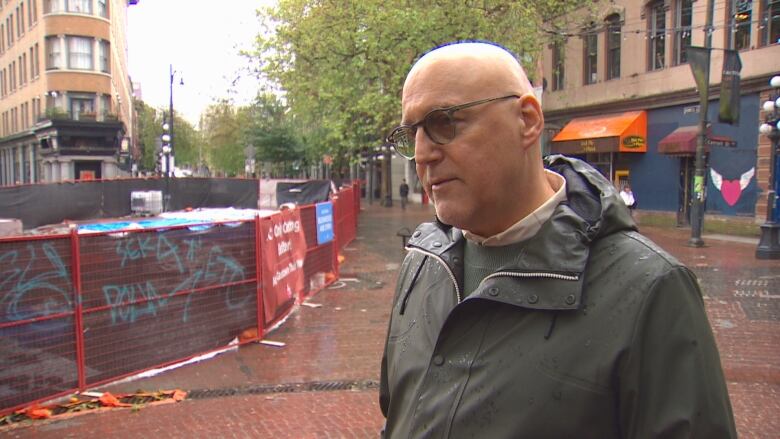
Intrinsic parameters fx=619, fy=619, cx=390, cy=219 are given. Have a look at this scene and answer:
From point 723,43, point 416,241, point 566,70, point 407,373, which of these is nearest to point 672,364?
point 407,373

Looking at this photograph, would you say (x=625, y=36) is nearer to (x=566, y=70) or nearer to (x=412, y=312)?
(x=566, y=70)

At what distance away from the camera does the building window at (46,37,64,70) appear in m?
41.2

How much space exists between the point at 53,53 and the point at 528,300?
47323 millimetres

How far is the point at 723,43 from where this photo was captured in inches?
827

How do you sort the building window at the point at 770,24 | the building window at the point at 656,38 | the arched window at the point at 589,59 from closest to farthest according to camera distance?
the building window at the point at 770,24
the building window at the point at 656,38
the arched window at the point at 589,59

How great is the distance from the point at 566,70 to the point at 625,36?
4333 millimetres

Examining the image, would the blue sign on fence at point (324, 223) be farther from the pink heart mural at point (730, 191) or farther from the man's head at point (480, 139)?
the pink heart mural at point (730, 191)

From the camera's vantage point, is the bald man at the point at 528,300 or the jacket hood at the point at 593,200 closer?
the bald man at the point at 528,300

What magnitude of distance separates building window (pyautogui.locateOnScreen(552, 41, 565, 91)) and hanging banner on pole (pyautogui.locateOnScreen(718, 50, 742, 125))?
13.7m

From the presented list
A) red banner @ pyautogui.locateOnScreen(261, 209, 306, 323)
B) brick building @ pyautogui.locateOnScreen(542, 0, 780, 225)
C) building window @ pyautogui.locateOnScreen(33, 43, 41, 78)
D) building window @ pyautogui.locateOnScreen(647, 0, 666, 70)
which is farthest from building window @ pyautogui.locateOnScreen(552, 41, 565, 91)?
building window @ pyautogui.locateOnScreen(33, 43, 41, 78)

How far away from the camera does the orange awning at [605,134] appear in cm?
2409

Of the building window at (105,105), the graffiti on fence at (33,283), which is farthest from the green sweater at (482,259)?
the building window at (105,105)

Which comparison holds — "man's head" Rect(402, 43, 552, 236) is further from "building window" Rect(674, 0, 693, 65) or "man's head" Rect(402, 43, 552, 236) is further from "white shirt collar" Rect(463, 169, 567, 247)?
"building window" Rect(674, 0, 693, 65)

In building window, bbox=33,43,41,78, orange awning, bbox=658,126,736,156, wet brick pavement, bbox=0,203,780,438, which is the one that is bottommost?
wet brick pavement, bbox=0,203,780,438
